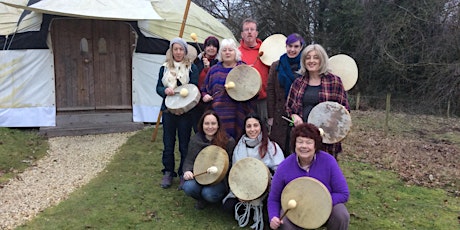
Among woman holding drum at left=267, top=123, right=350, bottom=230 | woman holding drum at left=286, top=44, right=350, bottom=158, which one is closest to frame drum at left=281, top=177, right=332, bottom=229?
woman holding drum at left=267, top=123, right=350, bottom=230

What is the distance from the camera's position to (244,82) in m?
3.68

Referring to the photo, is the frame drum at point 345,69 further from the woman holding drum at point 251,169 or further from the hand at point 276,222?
the hand at point 276,222

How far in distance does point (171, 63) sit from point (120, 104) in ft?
13.1

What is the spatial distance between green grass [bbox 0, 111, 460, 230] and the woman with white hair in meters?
0.75

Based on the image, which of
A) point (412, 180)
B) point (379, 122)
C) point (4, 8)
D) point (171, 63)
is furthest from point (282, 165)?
point (379, 122)

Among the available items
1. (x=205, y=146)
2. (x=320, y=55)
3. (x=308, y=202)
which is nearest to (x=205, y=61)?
(x=205, y=146)

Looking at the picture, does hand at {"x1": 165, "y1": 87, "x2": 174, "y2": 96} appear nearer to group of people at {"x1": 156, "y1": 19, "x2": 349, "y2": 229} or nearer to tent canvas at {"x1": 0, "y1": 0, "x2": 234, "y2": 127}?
group of people at {"x1": 156, "y1": 19, "x2": 349, "y2": 229}

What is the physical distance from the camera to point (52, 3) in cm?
622

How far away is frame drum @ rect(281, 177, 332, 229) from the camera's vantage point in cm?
254

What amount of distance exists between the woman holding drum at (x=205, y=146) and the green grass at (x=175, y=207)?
0.25 m

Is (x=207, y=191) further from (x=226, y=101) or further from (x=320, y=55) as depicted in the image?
(x=320, y=55)

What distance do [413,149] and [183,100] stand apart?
4265 millimetres

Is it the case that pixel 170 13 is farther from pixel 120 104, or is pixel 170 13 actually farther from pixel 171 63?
pixel 171 63

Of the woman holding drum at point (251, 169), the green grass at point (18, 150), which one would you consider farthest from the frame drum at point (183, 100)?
the green grass at point (18, 150)
